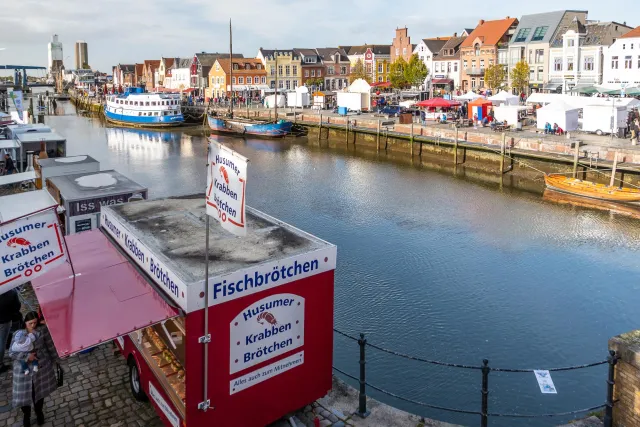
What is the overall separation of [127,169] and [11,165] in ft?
51.0

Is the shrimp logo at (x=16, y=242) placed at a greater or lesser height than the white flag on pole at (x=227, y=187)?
lesser

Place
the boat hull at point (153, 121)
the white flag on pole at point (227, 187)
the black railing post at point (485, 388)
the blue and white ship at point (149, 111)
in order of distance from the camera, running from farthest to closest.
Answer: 1. the blue and white ship at point (149, 111)
2. the boat hull at point (153, 121)
3. the black railing post at point (485, 388)
4. the white flag on pole at point (227, 187)

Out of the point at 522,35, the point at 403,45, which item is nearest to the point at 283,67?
the point at 403,45

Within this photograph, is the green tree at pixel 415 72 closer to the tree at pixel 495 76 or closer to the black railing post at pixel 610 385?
the tree at pixel 495 76

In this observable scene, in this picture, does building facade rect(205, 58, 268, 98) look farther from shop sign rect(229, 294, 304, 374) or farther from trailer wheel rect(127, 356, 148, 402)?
shop sign rect(229, 294, 304, 374)

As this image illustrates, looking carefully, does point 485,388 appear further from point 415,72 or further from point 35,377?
point 415,72

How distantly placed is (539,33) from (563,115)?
3838 cm

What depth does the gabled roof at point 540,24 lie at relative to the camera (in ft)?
223

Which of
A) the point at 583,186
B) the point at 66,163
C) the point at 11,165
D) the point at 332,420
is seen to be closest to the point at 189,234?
the point at 332,420

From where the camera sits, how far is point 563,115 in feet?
118

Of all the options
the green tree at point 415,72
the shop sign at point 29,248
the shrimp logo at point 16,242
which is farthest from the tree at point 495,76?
the shrimp logo at point 16,242

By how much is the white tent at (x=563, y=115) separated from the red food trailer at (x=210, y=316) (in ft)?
104

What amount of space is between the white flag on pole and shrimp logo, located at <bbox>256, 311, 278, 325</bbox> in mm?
1170

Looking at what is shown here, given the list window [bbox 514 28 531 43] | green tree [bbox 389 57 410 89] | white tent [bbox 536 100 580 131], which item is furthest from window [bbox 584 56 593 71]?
white tent [bbox 536 100 580 131]
